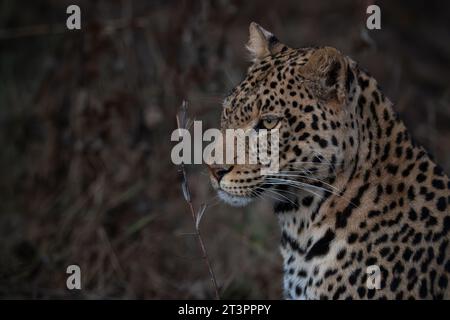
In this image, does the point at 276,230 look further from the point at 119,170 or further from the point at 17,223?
the point at 17,223

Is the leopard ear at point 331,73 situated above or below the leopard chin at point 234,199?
above

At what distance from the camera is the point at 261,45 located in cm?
577

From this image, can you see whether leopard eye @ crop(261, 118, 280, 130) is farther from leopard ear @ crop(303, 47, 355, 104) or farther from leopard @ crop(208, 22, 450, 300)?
leopard ear @ crop(303, 47, 355, 104)

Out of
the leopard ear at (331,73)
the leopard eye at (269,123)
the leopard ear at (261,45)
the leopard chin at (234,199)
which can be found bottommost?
the leopard chin at (234,199)

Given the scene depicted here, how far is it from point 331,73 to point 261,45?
0.88 meters

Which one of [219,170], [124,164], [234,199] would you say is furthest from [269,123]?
[124,164]

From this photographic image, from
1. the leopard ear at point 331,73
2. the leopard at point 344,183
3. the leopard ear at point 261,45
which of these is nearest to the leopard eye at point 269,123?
the leopard at point 344,183

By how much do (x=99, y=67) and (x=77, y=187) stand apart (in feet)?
4.33

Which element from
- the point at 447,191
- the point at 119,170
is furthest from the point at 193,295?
the point at 447,191

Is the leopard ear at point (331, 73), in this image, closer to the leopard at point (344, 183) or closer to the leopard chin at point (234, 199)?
the leopard at point (344, 183)

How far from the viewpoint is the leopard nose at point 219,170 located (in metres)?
5.21

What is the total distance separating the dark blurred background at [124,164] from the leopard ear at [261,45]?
1.89 metres

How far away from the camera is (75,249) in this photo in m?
7.90

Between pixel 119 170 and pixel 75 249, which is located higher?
pixel 119 170
